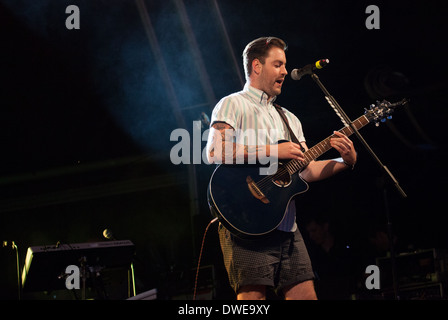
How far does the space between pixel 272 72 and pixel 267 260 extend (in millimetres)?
1225

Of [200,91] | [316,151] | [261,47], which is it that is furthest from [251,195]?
[200,91]

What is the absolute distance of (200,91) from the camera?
808 cm

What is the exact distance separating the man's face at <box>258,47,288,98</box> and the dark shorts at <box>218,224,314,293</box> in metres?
0.97

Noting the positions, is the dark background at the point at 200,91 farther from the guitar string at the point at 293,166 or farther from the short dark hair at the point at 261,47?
the short dark hair at the point at 261,47

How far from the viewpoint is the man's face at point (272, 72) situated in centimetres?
324

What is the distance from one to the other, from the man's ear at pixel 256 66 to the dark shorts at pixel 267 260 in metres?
1.07

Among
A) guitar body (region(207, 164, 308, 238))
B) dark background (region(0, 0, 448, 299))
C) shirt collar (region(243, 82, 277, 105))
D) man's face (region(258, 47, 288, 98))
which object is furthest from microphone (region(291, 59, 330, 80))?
dark background (region(0, 0, 448, 299))

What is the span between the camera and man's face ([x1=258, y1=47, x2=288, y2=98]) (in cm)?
324

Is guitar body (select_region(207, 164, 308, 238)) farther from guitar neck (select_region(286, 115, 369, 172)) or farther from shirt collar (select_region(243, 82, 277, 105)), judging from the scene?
shirt collar (select_region(243, 82, 277, 105))

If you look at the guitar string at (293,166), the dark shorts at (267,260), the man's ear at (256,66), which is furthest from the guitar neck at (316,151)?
the man's ear at (256,66)

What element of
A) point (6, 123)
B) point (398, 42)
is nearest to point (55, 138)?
point (6, 123)

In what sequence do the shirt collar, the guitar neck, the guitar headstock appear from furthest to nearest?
1. the guitar headstock
2. the shirt collar
3. the guitar neck

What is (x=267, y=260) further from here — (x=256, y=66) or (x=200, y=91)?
(x=200, y=91)
